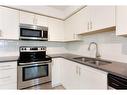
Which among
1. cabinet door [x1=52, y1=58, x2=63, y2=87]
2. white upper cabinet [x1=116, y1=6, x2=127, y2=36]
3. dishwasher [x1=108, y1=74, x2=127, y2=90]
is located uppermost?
white upper cabinet [x1=116, y1=6, x2=127, y2=36]

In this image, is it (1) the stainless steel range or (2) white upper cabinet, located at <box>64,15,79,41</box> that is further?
(2) white upper cabinet, located at <box>64,15,79,41</box>

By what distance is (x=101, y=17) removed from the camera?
1.64 meters

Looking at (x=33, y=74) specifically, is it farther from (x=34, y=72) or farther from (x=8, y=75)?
(x=8, y=75)

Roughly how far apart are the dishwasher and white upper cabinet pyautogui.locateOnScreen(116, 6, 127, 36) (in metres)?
0.55

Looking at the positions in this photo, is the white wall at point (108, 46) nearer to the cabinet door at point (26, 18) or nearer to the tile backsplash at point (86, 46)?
the tile backsplash at point (86, 46)

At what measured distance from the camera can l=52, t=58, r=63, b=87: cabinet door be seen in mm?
2490

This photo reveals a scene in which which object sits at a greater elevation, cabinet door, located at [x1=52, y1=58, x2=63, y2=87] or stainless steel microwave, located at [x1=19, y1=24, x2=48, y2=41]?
stainless steel microwave, located at [x1=19, y1=24, x2=48, y2=41]

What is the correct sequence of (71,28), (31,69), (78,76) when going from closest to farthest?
(78,76)
(31,69)
(71,28)

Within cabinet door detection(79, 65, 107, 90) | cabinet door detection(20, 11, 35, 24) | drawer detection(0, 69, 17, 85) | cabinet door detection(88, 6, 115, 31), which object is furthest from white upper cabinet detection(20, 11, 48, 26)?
cabinet door detection(79, 65, 107, 90)

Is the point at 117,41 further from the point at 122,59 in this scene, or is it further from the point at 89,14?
the point at 89,14

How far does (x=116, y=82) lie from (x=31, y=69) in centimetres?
166

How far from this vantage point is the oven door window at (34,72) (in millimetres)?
2057

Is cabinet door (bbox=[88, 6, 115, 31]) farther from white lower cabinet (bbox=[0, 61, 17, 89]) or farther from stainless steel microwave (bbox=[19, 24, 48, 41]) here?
white lower cabinet (bbox=[0, 61, 17, 89])

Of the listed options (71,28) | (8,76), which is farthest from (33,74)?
(71,28)
